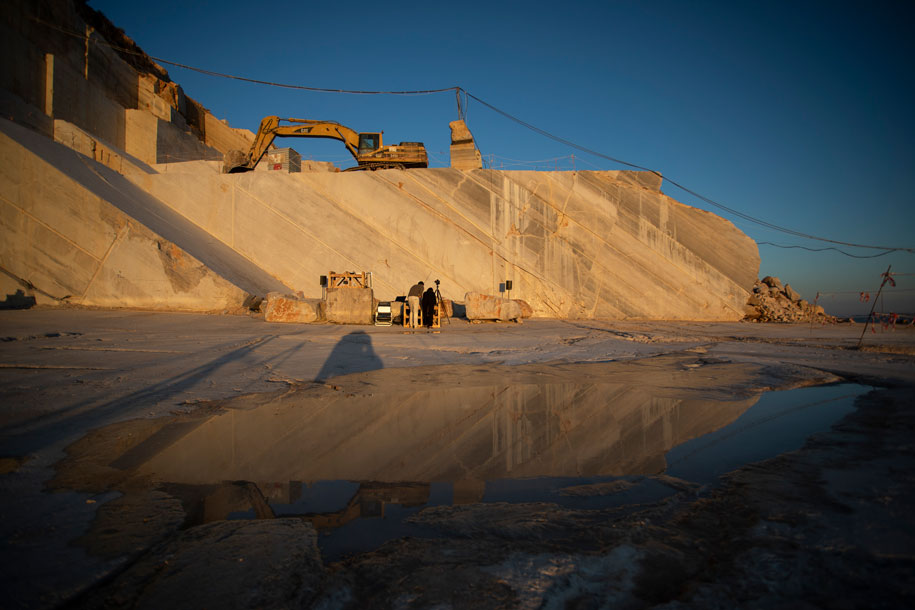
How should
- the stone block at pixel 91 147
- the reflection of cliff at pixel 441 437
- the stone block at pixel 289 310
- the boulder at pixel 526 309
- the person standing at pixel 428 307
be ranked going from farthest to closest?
1. the boulder at pixel 526 309
2. the stone block at pixel 91 147
3. the stone block at pixel 289 310
4. the person standing at pixel 428 307
5. the reflection of cliff at pixel 441 437

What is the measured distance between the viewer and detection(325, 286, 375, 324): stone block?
12000mm

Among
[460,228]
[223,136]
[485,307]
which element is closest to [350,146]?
[460,228]

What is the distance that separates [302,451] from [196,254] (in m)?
14.5

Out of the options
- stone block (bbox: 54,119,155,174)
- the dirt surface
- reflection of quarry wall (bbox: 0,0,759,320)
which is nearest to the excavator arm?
reflection of quarry wall (bbox: 0,0,759,320)

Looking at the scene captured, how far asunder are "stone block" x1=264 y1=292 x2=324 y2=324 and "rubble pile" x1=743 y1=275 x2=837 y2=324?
55.2 feet

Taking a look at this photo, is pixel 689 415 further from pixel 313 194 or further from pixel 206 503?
pixel 313 194

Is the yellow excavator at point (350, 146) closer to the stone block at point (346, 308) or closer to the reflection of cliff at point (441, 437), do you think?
the stone block at point (346, 308)

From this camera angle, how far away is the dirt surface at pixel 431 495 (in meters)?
1.33

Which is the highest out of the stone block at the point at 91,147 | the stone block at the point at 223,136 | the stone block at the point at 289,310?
the stone block at the point at 223,136

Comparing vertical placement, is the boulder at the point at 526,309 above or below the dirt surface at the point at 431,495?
above

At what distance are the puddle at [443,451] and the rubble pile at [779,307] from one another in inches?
662

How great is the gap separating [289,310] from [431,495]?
10581 mm

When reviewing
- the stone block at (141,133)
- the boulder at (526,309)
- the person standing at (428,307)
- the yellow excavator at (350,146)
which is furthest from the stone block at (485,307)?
the stone block at (141,133)

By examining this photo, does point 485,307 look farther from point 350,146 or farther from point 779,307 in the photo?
point 779,307
